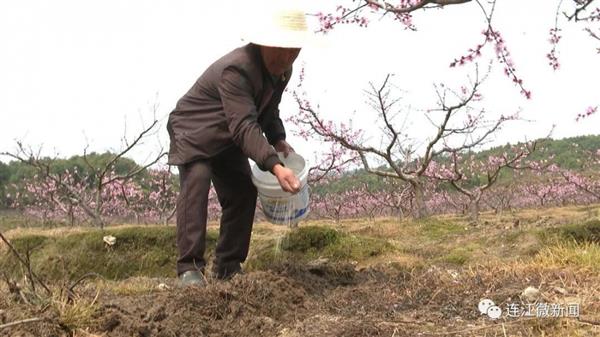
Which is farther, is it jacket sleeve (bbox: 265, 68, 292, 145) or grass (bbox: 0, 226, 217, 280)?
grass (bbox: 0, 226, 217, 280)

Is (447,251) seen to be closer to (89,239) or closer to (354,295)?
(354,295)

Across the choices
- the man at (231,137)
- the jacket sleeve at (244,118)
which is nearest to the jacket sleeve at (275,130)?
the man at (231,137)

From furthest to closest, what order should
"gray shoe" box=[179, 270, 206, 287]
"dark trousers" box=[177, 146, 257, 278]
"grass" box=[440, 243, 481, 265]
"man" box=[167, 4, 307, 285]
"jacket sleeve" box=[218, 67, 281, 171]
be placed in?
"grass" box=[440, 243, 481, 265], "dark trousers" box=[177, 146, 257, 278], "gray shoe" box=[179, 270, 206, 287], "man" box=[167, 4, 307, 285], "jacket sleeve" box=[218, 67, 281, 171]

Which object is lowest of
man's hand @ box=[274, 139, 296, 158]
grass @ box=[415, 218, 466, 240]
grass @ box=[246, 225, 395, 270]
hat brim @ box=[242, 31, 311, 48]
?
grass @ box=[415, 218, 466, 240]

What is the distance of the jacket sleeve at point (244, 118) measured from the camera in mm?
3053

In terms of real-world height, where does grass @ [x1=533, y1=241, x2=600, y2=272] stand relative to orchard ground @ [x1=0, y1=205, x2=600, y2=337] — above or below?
below

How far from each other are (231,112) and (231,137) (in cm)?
30

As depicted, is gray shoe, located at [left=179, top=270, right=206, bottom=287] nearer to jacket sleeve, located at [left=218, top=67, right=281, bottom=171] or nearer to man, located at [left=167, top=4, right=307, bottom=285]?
man, located at [left=167, top=4, right=307, bottom=285]

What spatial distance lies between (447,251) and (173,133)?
3.27 m

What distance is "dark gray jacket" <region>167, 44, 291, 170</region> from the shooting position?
317cm

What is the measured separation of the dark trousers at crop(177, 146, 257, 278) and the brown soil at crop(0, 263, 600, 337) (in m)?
0.71

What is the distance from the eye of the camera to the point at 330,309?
2.69 metres

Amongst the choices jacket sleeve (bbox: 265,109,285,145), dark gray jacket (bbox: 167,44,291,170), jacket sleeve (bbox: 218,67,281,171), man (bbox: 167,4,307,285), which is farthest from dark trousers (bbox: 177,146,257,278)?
jacket sleeve (bbox: 218,67,281,171)

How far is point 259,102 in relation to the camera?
3.57 metres
